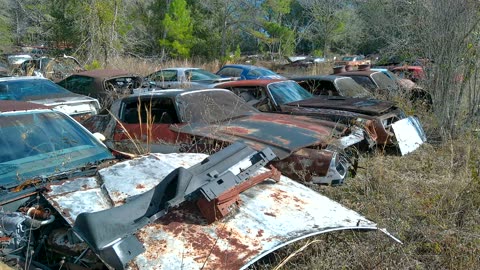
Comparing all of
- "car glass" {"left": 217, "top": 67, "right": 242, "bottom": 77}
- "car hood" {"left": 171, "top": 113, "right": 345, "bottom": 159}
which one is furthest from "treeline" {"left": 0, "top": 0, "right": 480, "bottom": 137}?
"car glass" {"left": 217, "top": 67, "right": 242, "bottom": 77}

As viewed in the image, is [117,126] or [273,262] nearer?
[273,262]

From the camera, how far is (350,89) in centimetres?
907

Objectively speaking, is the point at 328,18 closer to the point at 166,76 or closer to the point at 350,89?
the point at 166,76

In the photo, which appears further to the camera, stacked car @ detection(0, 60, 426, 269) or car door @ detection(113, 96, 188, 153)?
car door @ detection(113, 96, 188, 153)

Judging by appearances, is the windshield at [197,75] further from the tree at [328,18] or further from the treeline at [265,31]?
the tree at [328,18]

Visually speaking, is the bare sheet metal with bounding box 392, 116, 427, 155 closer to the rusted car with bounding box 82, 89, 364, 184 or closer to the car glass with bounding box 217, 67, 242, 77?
the rusted car with bounding box 82, 89, 364, 184

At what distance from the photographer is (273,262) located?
10.3ft

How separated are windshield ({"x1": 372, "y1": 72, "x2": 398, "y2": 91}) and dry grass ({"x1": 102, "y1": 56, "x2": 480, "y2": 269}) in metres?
3.99

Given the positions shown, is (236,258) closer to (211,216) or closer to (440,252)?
(211,216)

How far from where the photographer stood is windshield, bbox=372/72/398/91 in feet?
33.7

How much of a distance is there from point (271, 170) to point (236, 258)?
1.13 meters

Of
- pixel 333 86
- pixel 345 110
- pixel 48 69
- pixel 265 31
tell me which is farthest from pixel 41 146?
pixel 265 31

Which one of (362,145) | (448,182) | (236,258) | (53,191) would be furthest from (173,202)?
(362,145)

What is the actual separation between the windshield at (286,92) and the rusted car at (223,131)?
1.11m
